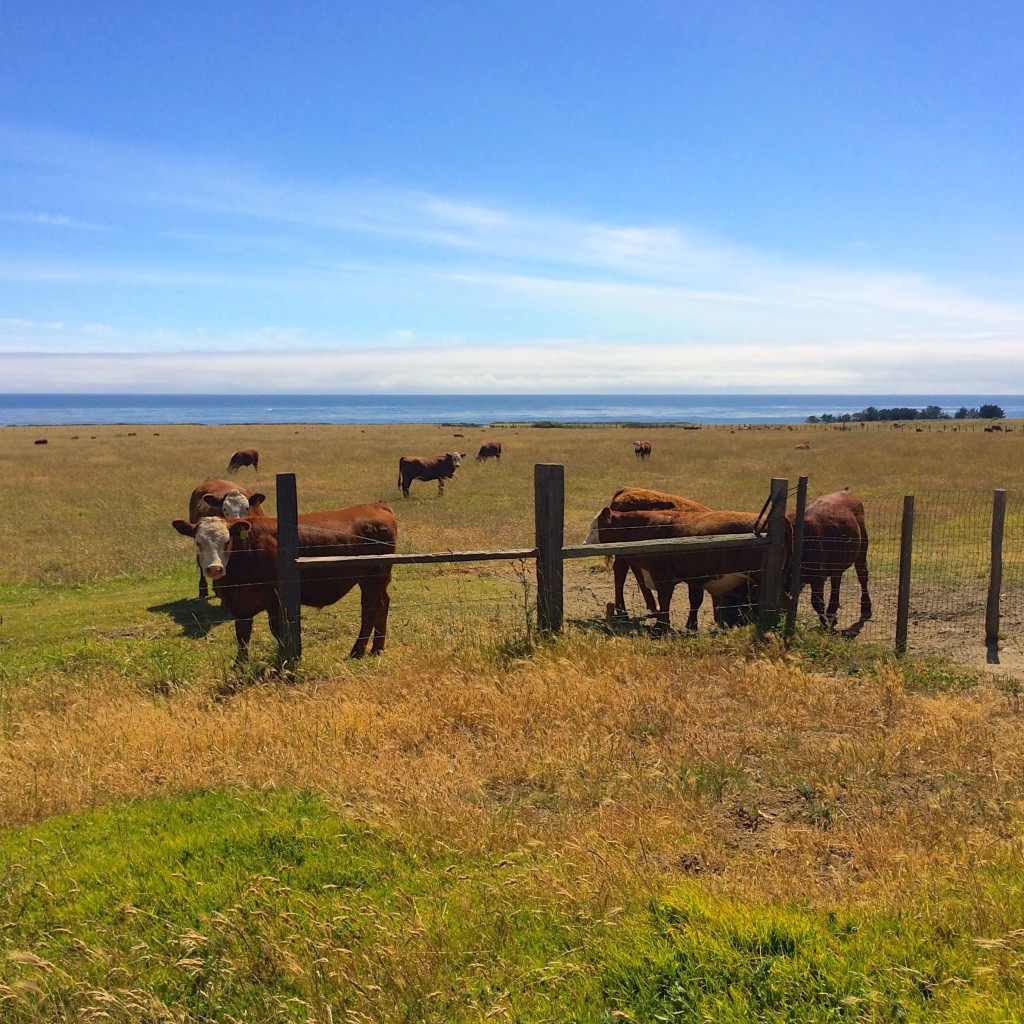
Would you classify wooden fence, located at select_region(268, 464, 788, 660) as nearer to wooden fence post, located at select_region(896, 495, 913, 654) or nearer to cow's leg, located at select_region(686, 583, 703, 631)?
cow's leg, located at select_region(686, 583, 703, 631)

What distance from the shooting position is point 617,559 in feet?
37.0

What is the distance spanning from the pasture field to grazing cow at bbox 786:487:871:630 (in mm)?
1194

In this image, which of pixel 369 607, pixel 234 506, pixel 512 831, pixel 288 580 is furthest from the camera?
pixel 234 506

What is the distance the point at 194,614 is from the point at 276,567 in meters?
3.27

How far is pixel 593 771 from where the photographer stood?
16.6ft

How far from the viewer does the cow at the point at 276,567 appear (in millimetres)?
8641

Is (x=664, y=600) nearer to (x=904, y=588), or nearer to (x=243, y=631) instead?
(x=904, y=588)

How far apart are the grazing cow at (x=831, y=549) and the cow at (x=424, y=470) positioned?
1743 centimetres

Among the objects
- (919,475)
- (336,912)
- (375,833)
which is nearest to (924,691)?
(375,833)

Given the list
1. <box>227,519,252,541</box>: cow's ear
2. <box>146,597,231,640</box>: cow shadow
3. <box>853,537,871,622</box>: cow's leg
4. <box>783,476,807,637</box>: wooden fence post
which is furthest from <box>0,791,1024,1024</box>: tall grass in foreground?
<box>853,537,871,622</box>: cow's leg

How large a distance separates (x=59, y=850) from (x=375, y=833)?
1543 mm

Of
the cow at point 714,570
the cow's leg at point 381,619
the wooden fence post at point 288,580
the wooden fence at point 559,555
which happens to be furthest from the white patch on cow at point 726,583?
the wooden fence post at point 288,580

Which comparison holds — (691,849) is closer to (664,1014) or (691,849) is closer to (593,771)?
(593,771)

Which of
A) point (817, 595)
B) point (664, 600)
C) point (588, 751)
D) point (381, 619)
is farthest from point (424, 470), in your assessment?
point (588, 751)
